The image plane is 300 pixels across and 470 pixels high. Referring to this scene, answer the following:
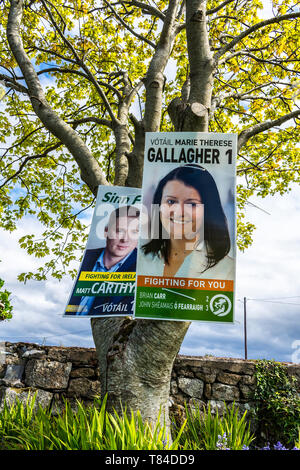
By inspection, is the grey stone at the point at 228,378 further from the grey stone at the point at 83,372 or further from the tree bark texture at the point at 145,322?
the tree bark texture at the point at 145,322

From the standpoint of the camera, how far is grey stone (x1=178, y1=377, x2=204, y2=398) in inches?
254

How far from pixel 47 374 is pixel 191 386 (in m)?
2.42

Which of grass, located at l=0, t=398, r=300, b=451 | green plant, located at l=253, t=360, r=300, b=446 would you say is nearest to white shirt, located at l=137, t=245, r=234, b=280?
grass, located at l=0, t=398, r=300, b=451

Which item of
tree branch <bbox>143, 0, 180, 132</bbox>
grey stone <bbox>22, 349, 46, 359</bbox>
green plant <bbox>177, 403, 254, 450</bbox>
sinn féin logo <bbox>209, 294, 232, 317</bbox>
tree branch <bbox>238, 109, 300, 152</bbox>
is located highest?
tree branch <bbox>143, 0, 180, 132</bbox>

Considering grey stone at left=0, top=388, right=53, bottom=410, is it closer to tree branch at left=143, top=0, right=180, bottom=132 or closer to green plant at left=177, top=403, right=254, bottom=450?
green plant at left=177, top=403, right=254, bottom=450

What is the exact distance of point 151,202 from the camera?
3596mm

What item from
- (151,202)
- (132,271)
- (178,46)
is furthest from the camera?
(178,46)

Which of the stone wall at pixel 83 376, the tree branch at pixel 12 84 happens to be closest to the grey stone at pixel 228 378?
the stone wall at pixel 83 376

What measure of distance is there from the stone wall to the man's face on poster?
9.72 feet

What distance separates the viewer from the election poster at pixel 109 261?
156 inches

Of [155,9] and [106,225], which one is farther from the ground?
[155,9]

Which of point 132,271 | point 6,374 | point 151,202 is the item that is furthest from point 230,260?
point 6,374

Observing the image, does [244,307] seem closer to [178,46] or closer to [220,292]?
[178,46]

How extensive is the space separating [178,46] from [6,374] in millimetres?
7449
